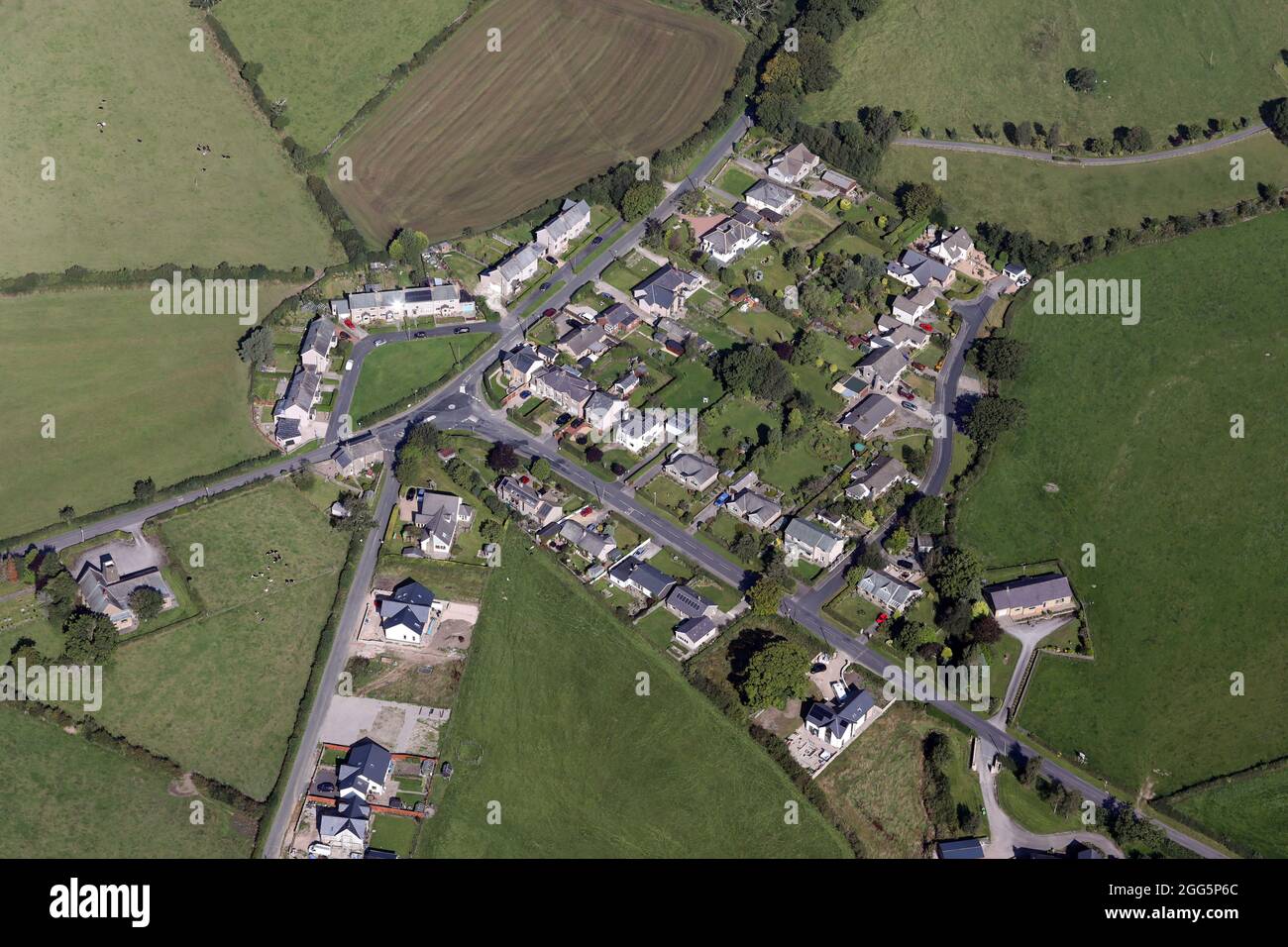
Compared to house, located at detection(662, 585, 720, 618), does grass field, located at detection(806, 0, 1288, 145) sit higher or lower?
higher

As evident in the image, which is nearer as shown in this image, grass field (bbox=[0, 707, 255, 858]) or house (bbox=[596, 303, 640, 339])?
grass field (bbox=[0, 707, 255, 858])

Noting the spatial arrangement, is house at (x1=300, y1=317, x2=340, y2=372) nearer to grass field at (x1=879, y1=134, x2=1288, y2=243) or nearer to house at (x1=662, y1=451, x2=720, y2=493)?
house at (x1=662, y1=451, x2=720, y2=493)

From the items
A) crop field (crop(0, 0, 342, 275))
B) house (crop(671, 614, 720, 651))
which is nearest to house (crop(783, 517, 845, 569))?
house (crop(671, 614, 720, 651))

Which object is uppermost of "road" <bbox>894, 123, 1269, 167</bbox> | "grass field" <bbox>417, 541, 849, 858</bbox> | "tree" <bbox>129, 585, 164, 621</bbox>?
"road" <bbox>894, 123, 1269, 167</bbox>

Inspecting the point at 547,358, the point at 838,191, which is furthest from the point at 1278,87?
the point at 547,358

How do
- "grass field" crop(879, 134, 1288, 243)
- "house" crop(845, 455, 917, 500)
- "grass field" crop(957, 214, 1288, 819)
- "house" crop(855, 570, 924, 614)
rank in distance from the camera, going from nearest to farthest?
"grass field" crop(957, 214, 1288, 819) < "house" crop(855, 570, 924, 614) < "house" crop(845, 455, 917, 500) < "grass field" crop(879, 134, 1288, 243)

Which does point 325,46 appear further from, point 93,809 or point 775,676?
point 775,676

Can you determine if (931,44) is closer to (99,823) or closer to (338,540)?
(338,540)
